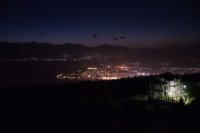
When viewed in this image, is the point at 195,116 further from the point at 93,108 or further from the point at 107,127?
the point at 93,108

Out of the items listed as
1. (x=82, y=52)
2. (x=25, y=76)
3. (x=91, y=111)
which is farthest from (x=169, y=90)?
(x=82, y=52)

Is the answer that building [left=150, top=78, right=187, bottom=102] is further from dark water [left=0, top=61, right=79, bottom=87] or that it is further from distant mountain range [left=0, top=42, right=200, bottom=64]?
distant mountain range [left=0, top=42, right=200, bottom=64]

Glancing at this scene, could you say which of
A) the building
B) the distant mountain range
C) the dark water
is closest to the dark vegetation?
the building

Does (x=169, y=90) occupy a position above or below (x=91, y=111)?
above

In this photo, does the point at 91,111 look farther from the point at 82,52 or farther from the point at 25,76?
the point at 82,52

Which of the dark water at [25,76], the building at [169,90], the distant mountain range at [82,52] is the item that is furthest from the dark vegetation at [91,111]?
the distant mountain range at [82,52]

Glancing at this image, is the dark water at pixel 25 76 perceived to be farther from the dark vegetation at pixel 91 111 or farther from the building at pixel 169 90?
the building at pixel 169 90
